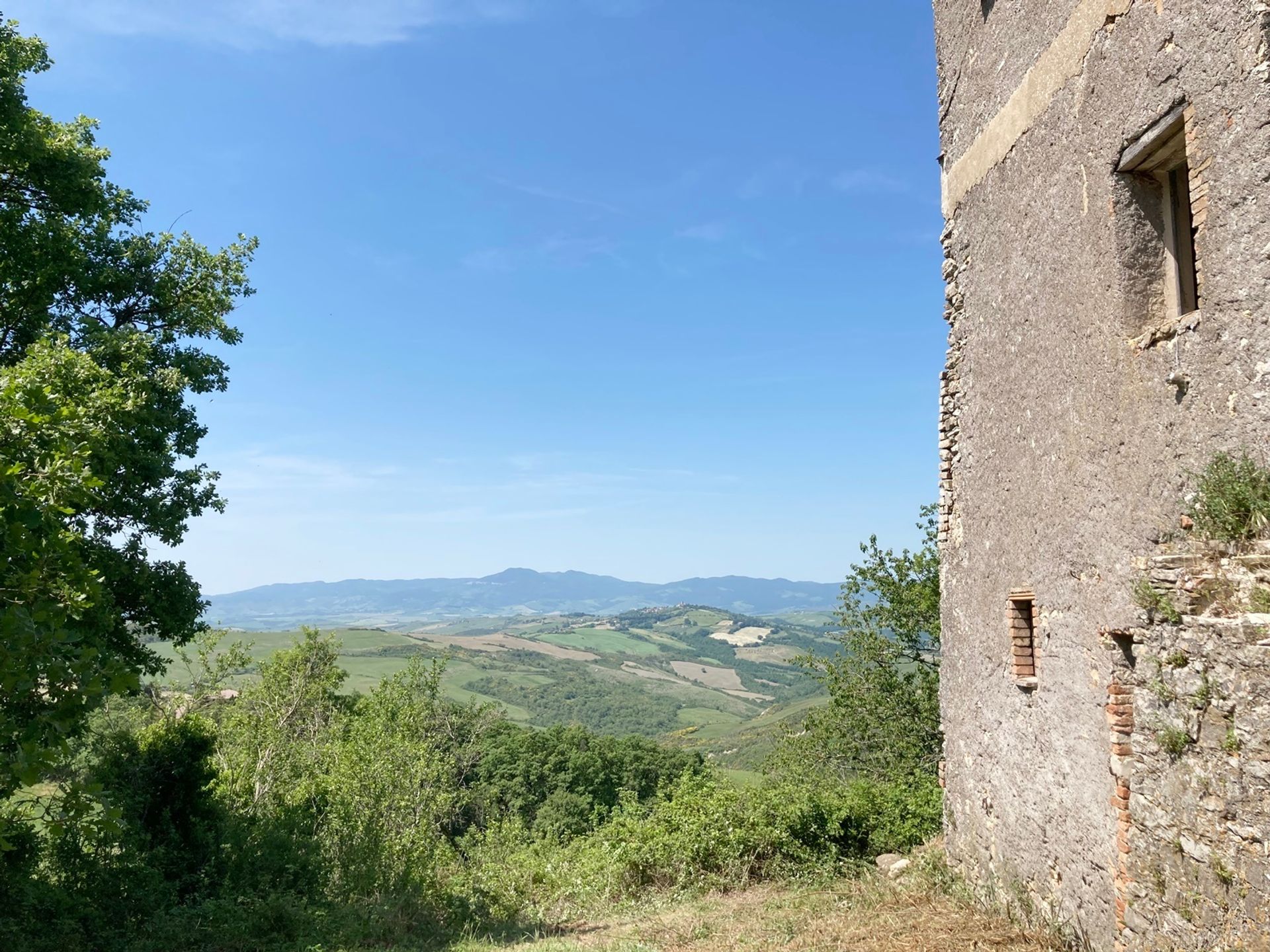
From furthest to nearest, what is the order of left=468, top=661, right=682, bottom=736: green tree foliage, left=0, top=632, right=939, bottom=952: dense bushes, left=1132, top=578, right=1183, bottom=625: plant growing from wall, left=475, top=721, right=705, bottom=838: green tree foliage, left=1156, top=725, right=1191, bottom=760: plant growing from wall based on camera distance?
left=468, top=661, right=682, bottom=736: green tree foliage, left=475, top=721, right=705, bottom=838: green tree foliage, left=0, top=632, right=939, bottom=952: dense bushes, left=1132, top=578, right=1183, bottom=625: plant growing from wall, left=1156, top=725, right=1191, bottom=760: plant growing from wall

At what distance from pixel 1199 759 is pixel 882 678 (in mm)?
14037

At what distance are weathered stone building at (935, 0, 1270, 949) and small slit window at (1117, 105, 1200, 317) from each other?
16 mm

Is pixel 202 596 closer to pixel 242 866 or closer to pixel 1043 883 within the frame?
pixel 242 866

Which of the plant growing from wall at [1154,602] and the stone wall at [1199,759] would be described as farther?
the plant growing from wall at [1154,602]

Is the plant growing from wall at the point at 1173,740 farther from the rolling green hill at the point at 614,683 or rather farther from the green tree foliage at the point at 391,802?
the rolling green hill at the point at 614,683

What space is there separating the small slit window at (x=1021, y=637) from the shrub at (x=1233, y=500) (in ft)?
7.64

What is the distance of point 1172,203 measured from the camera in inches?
220

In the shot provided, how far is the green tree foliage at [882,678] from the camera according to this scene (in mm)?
17375

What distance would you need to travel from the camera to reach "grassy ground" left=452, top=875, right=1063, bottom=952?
21.6ft

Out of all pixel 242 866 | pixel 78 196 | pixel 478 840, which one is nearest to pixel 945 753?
pixel 242 866

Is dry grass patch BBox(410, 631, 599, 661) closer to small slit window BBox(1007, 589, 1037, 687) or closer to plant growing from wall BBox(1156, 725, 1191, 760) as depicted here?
small slit window BBox(1007, 589, 1037, 687)

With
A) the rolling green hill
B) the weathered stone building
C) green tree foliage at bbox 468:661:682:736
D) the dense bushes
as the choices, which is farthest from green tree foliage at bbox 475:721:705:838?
green tree foliage at bbox 468:661:682:736

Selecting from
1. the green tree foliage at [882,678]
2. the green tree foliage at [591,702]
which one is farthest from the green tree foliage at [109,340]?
the green tree foliage at [591,702]

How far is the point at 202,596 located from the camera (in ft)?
38.7
